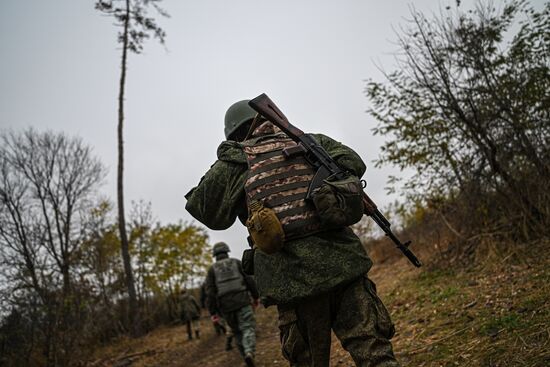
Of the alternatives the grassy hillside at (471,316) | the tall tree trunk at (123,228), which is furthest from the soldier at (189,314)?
the grassy hillside at (471,316)

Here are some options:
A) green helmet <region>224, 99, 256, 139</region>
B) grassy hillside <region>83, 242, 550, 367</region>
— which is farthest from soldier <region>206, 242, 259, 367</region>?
green helmet <region>224, 99, 256, 139</region>

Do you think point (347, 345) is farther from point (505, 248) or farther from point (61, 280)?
point (61, 280)

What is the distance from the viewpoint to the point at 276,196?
184 centimetres

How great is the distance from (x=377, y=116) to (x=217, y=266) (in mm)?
3732

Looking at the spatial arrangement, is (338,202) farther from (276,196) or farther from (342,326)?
(342,326)

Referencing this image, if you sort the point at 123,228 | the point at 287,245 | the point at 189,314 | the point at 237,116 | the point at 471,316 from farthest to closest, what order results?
the point at 123,228 < the point at 189,314 < the point at 471,316 < the point at 237,116 < the point at 287,245

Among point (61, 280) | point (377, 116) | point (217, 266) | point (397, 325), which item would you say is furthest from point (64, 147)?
point (397, 325)

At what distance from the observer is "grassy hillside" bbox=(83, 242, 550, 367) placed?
2576 mm

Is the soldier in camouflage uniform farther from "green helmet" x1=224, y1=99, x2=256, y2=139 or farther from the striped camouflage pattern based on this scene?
"green helmet" x1=224, y1=99, x2=256, y2=139

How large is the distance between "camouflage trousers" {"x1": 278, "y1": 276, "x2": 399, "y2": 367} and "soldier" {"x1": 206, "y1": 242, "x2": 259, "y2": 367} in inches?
137

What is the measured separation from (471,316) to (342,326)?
2.38m

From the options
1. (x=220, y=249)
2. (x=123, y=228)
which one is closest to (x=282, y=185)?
(x=220, y=249)

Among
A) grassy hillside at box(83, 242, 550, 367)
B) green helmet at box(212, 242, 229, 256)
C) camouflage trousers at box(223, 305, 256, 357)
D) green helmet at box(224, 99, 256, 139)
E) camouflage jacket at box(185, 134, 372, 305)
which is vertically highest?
green helmet at box(224, 99, 256, 139)

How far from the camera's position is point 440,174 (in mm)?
5957
